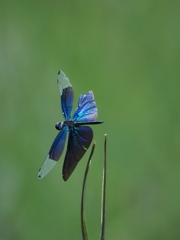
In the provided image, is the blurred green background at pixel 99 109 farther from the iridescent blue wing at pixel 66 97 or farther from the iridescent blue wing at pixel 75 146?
the iridescent blue wing at pixel 75 146

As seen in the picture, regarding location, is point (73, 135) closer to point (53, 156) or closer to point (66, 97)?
point (53, 156)

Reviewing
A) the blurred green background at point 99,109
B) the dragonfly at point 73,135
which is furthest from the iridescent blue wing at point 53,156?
the blurred green background at point 99,109

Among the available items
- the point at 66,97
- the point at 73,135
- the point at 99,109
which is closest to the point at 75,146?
the point at 73,135

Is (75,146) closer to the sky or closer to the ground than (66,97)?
closer to the ground

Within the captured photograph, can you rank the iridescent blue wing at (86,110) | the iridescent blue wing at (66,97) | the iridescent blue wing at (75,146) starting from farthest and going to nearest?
the iridescent blue wing at (66,97) < the iridescent blue wing at (86,110) < the iridescent blue wing at (75,146)

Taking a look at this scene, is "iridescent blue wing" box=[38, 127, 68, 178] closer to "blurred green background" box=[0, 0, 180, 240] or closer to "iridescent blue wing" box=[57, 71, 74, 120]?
"iridescent blue wing" box=[57, 71, 74, 120]

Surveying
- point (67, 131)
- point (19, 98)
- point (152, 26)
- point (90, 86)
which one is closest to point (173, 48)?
point (152, 26)

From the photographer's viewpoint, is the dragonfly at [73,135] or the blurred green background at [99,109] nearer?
the dragonfly at [73,135]
